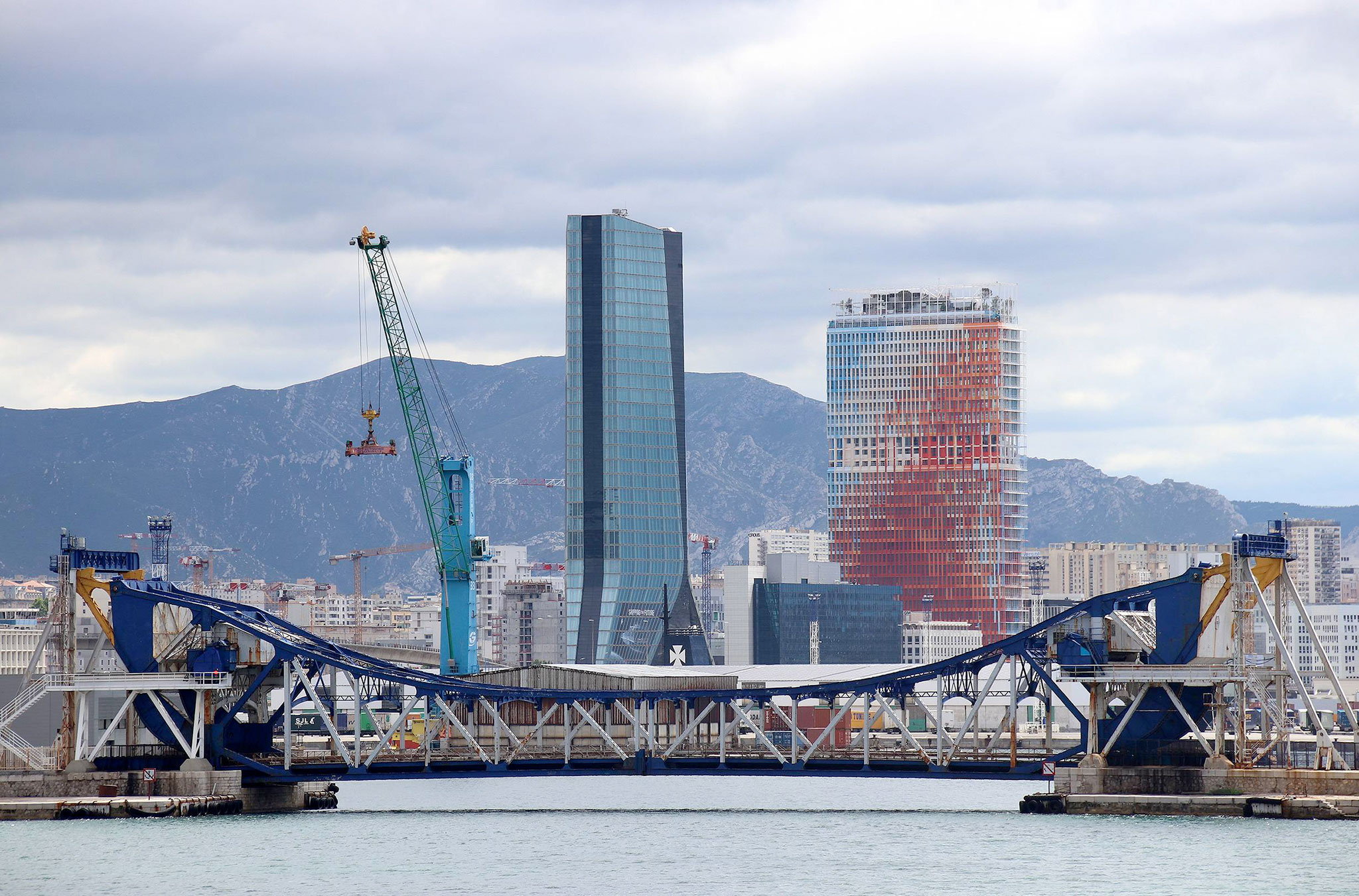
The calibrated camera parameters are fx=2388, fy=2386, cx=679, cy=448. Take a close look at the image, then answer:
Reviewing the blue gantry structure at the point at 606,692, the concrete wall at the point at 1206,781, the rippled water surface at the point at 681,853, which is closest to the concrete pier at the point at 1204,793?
the concrete wall at the point at 1206,781

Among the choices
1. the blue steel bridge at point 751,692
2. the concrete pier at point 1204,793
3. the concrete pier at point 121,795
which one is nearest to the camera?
the concrete pier at point 1204,793

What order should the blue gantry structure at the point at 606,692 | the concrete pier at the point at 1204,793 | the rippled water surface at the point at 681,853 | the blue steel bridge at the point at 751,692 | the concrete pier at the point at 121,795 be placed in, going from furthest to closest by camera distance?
the blue gantry structure at the point at 606,692
the blue steel bridge at the point at 751,692
the concrete pier at the point at 121,795
the concrete pier at the point at 1204,793
the rippled water surface at the point at 681,853

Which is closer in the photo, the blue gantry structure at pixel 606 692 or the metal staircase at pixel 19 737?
the blue gantry structure at pixel 606 692

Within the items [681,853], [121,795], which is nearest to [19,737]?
[121,795]

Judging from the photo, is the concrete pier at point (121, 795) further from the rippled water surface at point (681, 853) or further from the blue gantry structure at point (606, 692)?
the blue gantry structure at point (606, 692)

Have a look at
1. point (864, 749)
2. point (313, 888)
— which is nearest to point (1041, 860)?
point (864, 749)

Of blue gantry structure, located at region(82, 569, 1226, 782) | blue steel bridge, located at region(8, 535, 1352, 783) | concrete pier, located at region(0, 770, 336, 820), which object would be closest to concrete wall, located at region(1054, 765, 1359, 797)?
blue steel bridge, located at region(8, 535, 1352, 783)

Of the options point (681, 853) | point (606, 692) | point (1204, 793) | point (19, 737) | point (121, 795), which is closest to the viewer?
point (681, 853)

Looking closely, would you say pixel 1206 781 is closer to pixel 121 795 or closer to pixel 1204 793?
pixel 1204 793

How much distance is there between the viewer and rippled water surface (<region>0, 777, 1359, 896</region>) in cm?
9112

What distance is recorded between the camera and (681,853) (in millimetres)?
105750

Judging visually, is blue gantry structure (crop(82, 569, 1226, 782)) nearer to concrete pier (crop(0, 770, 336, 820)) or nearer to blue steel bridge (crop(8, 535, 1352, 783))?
blue steel bridge (crop(8, 535, 1352, 783))

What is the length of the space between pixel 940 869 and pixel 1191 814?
64.5 feet

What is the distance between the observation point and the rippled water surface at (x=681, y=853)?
91125 mm
